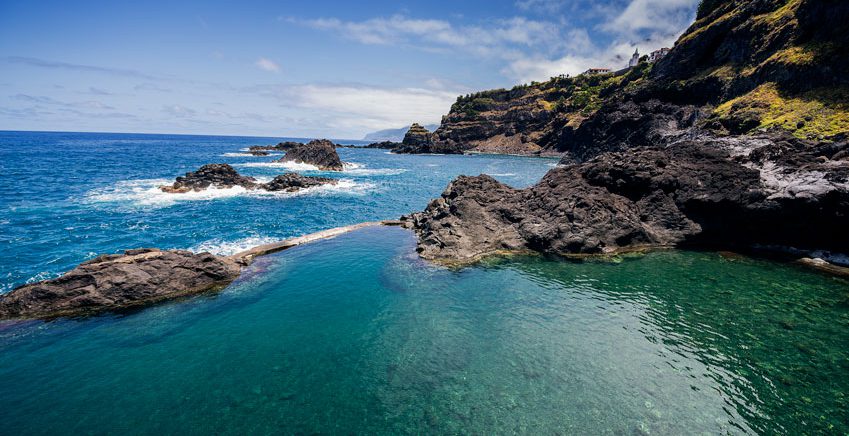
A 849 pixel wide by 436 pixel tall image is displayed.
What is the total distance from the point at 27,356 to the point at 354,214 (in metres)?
32.0

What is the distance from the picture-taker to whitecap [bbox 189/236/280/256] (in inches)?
Answer: 1177

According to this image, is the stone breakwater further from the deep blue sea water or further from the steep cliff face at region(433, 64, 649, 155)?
the steep cliff face at region(433, 64, 649, 155)

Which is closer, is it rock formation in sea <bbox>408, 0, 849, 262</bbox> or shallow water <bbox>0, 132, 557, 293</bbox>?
rock formation in sea <bbox>408, 0, 849, 262</bbox>

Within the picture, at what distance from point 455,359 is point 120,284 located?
62.8ft

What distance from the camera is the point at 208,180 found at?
5709cm

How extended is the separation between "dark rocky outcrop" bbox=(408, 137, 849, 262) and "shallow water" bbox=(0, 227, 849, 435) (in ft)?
14.7

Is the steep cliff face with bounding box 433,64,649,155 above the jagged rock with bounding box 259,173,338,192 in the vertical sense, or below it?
above

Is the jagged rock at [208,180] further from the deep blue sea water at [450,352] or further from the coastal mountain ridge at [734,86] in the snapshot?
the coastal mountain ridge at [734,86]

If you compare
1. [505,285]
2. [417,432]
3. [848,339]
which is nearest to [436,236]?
[505,285]

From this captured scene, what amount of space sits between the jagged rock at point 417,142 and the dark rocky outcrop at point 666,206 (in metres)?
154

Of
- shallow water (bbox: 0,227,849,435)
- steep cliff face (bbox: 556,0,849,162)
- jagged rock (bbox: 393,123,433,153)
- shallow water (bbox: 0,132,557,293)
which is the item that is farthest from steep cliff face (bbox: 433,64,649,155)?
shallow water (bbox: 0,227,849,435)

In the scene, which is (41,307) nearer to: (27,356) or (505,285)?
(27,356)

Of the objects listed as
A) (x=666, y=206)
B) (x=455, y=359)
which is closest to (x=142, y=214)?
(x=455, y=359)

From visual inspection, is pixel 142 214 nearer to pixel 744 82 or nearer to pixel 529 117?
pixel 744 82
